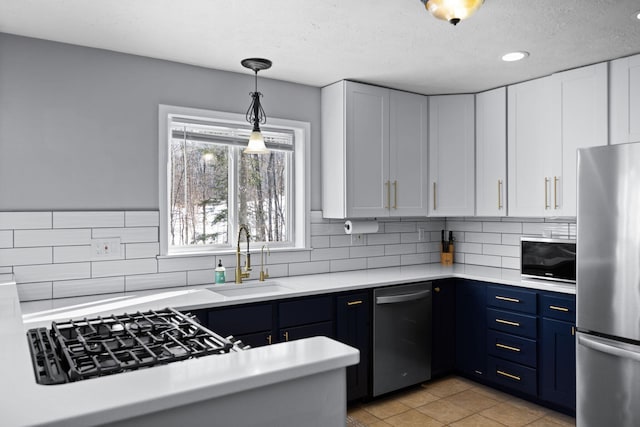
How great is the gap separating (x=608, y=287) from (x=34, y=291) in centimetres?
316

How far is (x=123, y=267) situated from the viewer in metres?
2.98

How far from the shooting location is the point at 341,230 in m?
3.92

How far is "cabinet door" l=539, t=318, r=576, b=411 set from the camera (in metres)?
3.05

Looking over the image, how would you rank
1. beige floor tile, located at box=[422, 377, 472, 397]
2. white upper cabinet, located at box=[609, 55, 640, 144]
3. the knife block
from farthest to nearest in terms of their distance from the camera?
1. the knife block
2. beige floor tile, located at box=[422, 377, 472, 397]
3. white upper cabinet, located at box=[609, 55, 640, 144]

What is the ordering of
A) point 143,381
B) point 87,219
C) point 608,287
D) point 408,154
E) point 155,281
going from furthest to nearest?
1. point 408,154
2. point 155,281
3. point 87,219
4. point 608,287
5. point 143,381

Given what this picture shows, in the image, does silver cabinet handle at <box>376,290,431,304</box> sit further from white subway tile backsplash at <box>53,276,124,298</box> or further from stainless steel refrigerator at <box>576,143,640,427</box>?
white subway tile backsplash at <box>53,276,124,298</box>

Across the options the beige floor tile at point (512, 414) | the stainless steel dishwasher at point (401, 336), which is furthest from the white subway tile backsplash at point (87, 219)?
the beige floor tile at point (512, 414)

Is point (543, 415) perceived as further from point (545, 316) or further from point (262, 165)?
point (262, 165)

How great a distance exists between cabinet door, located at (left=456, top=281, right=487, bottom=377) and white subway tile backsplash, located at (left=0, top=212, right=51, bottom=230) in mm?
2919

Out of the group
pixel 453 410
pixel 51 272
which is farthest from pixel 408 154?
pixel 51 272

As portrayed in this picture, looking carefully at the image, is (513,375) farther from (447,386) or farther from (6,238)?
(6,238)

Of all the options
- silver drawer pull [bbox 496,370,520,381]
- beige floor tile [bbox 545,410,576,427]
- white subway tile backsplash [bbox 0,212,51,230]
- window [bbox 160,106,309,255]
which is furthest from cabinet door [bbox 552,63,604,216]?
white subway tile backsplash [bbox 0,212,51,230]

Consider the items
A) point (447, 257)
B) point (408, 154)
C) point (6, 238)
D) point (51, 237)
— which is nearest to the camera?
point (6, 238)

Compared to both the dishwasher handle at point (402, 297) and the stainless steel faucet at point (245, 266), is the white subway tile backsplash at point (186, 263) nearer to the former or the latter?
the stainless steel faucet at point (245, 266)
